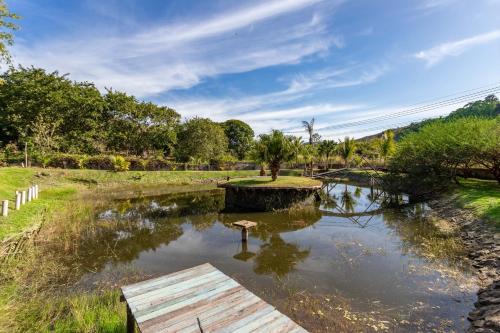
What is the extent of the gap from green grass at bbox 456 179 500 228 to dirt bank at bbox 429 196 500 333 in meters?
0.30

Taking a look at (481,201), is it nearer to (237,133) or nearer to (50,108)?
(50,108)

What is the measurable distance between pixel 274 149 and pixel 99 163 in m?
21.9

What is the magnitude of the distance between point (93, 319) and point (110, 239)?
6134 mm

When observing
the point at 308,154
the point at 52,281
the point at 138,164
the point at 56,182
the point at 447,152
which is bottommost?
the point at 52,281

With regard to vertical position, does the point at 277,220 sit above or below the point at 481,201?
below

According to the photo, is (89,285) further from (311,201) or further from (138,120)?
(138,120)

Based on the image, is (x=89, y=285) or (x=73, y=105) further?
(x=73, y=105)

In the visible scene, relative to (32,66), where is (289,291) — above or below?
below

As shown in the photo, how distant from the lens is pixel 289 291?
20.7ft

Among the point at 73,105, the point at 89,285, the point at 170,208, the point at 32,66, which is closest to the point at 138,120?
the point at 73,105

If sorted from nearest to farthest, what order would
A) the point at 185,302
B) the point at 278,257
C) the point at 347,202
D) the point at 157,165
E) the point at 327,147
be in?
the point at 185,302
the point at 278,257
the point at 347,202
the point at 157,165
the point at 327,147

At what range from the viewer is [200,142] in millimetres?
37969

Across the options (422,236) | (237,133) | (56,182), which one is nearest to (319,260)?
(422,236)

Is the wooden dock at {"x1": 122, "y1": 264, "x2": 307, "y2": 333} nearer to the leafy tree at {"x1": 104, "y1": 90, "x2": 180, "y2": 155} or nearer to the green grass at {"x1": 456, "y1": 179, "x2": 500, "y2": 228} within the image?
the green grass at {"x1": 456, "y1": 179, "x2": 500, "y2": 228}
